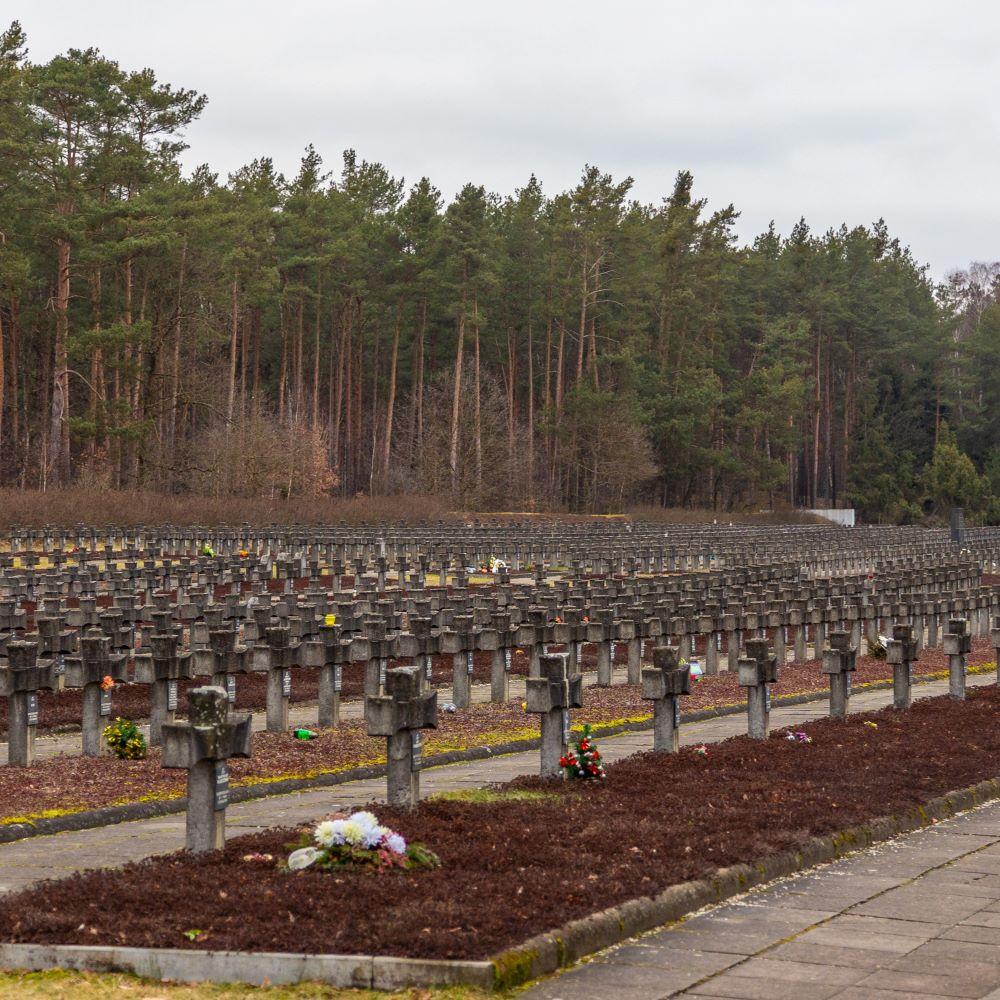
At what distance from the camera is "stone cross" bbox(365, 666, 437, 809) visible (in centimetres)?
1045

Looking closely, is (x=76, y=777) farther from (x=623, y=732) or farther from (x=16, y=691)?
(x=623, y=732)

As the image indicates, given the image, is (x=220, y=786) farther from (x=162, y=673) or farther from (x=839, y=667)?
(x=839, y=667)

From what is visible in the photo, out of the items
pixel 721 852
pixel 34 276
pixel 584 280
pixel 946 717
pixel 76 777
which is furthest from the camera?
pixel 584 280

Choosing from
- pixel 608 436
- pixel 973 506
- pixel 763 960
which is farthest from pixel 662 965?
pixel 973 506

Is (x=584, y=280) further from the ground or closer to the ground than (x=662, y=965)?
further from the ground

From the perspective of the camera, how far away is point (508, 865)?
363 inches

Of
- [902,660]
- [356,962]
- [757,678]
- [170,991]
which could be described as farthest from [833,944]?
[902,660]

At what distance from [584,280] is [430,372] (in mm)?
12444

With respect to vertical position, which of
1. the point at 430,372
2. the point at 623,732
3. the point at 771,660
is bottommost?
the point at 623,732

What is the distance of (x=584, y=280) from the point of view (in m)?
107

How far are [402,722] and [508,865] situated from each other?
5.13 feet

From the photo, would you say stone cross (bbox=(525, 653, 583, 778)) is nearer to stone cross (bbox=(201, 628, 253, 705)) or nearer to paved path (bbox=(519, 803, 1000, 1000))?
paved path (bbox=(519, 803, 1000, 1000))

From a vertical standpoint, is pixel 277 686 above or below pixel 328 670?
below

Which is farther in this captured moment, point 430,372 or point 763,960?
point 430,372
